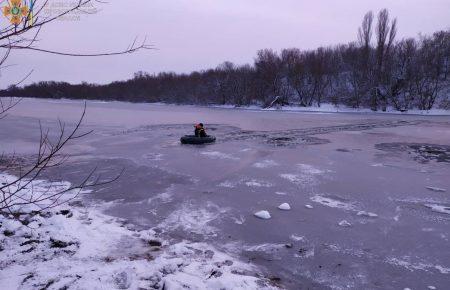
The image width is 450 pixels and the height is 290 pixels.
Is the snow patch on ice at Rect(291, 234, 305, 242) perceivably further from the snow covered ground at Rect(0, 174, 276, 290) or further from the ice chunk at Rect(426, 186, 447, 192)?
A: the ice chunk at Rect(426, 186, 447, 192)

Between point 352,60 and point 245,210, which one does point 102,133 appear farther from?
point 352,60

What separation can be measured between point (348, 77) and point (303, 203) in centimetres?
5118

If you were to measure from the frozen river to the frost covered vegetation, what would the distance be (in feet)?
112

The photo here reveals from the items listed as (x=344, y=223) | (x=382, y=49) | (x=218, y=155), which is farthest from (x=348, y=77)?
(x=344, y=223)

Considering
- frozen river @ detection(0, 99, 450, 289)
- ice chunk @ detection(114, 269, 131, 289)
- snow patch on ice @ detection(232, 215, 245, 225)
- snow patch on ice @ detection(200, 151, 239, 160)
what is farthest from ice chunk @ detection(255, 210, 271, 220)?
snow patch on ice @ detection(200, 151, 239, 160)

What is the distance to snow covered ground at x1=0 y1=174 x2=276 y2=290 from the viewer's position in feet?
13.4

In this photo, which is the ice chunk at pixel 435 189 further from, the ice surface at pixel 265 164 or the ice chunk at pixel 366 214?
the ice surface at pixel 265 164

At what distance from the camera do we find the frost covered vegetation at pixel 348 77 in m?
45.0

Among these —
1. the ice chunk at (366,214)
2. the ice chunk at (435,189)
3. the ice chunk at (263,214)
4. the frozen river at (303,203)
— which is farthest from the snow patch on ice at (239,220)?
the ice chunk at (435,189)

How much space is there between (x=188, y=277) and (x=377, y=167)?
8.15m

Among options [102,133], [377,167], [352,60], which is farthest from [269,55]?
[377,167]

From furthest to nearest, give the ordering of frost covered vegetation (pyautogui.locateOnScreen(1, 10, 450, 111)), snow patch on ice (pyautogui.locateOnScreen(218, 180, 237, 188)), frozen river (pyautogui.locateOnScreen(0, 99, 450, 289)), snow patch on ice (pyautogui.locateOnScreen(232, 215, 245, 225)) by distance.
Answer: frost covered vegetation (pyautogui.locateOnScreen(1, 10, 450, 111))
snow patch on ice (pyautogui.locateOnScreen(218, 180, 237, 188))
snow patch on ice (pyautogui.locateOnScreen(232, 215, 245, 225))
frozen river (pyautogui.locateOnScreen(0, 99, 450, 289))

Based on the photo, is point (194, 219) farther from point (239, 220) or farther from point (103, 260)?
point (103, 260)

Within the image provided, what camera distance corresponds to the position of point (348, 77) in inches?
2146
